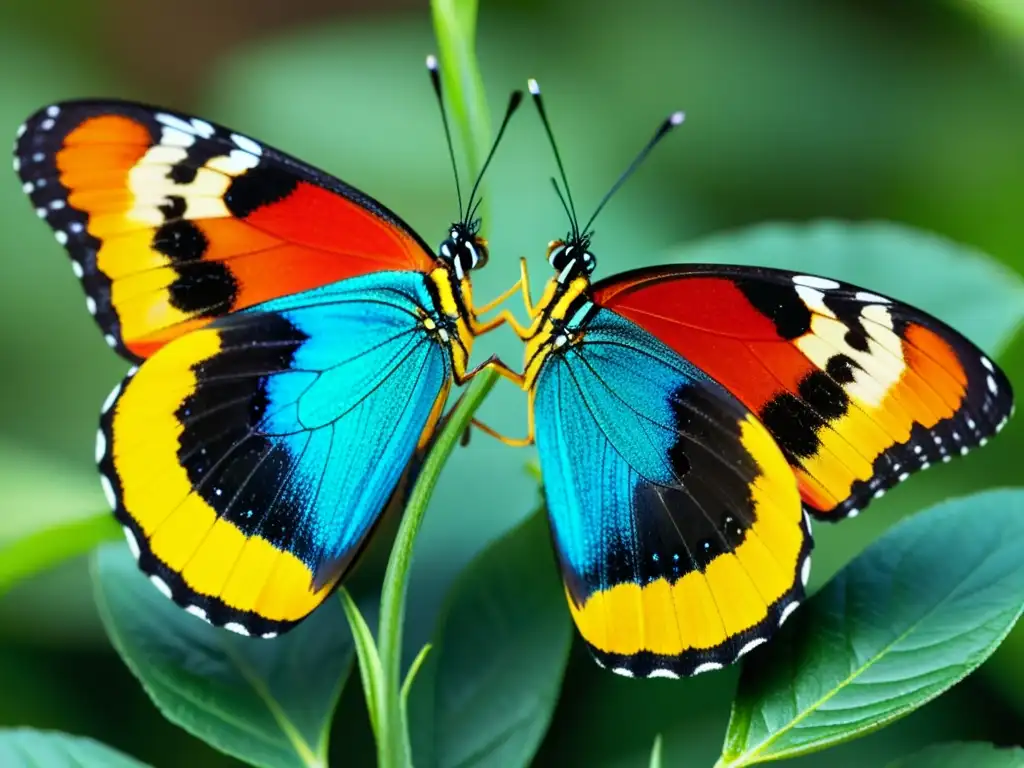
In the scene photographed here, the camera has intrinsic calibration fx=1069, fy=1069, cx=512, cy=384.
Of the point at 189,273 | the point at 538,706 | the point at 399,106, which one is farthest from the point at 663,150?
the point at 538,706

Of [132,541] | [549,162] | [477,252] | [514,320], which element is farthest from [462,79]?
[549,162]

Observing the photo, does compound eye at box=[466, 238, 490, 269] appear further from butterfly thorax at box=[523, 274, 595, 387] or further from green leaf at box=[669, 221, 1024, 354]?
green leaf at box=[669, 221, 1024, 354]

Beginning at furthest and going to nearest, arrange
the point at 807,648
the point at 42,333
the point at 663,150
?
the point at 663,150
the point at 42,333
the point at 807,648

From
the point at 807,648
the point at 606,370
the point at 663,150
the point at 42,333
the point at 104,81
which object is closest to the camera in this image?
the point at 807,648

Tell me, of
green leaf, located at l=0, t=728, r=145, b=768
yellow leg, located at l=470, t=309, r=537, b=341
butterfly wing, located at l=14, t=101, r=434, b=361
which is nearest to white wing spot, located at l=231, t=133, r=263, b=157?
butterfly wing, located at l=14, t=101, r=434, b=361

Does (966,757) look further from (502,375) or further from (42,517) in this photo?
(42,517)

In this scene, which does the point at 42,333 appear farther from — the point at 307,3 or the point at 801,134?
the point at 801,134

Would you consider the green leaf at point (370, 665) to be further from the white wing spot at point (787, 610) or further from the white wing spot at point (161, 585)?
the white wing spot at point (787, 610)

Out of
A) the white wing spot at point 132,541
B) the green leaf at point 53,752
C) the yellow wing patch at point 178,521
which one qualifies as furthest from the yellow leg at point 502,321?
the green leaf at point 53,752
